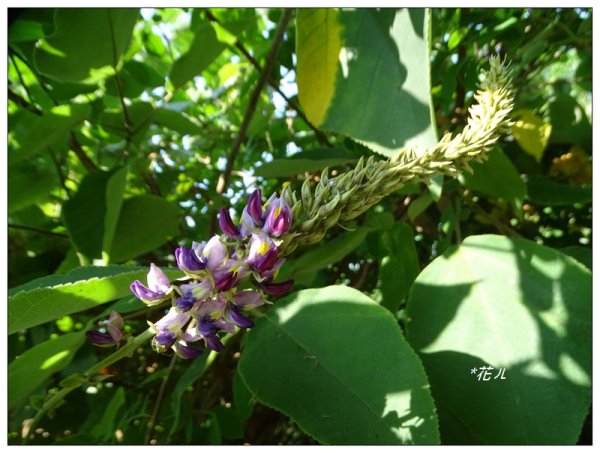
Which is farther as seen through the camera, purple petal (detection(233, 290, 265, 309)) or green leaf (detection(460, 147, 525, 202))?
green leaf (detection(460, 147, 525, 202))

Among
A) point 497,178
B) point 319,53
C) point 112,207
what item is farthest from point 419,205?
point 112,207

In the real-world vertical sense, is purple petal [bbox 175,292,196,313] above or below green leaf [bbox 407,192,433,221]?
above

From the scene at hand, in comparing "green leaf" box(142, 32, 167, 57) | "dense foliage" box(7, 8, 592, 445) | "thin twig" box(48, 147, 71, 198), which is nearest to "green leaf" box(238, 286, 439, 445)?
"dense foliage" box(7, 8, 592, 445)

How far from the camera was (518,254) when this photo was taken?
0.52 meters

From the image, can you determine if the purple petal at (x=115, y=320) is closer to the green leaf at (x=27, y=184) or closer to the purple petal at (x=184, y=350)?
the purple petal at (x=184, y=350)

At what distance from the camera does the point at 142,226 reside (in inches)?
25.0

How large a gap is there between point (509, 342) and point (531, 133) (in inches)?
14.6

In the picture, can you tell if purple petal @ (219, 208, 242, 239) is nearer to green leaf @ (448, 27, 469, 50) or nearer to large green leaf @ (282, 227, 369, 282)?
large green leaf @ (282, 227, 369, 282)

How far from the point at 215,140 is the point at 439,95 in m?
0.30

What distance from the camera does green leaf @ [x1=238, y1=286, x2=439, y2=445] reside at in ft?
1.32

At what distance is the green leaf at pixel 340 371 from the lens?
0.40 metres

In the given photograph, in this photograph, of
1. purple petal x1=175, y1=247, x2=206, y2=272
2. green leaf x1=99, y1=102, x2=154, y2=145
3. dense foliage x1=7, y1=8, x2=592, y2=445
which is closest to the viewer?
purple petal x1=175, y1=247, x2=206, y2=272

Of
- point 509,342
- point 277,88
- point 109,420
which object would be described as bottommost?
point 109,420

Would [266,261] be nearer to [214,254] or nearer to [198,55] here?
[214,254]
